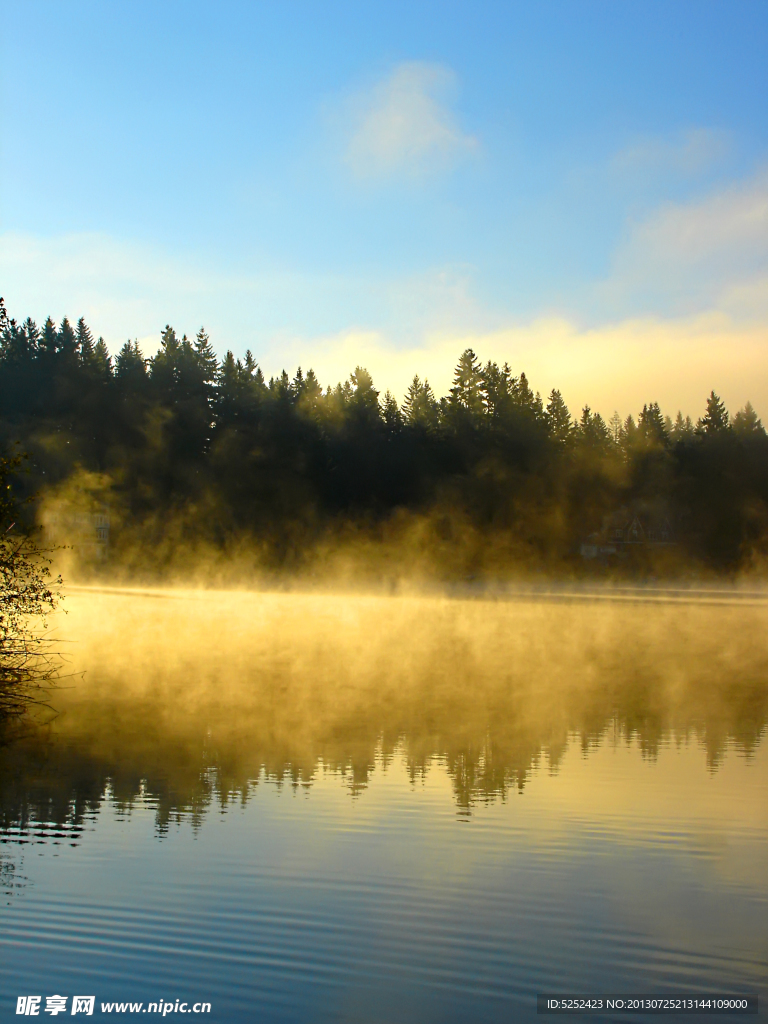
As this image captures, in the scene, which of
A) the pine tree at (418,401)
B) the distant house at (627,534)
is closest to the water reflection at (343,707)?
the distant house at (627,534)

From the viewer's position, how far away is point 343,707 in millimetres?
20125

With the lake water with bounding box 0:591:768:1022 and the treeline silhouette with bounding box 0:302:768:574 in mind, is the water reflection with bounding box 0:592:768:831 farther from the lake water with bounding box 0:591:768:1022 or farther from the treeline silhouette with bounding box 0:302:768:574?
the treeline silhouette with bounding box 0:302:768:574

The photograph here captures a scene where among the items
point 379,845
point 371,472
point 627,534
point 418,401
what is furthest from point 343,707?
point 418,401

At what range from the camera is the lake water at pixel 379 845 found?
23.7 feet

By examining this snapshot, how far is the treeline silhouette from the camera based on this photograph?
281 feet

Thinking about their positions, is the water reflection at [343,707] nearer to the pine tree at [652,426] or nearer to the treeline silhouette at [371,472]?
the treeline silhouette at [371,472]

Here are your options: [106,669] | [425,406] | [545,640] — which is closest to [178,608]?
[545,640]

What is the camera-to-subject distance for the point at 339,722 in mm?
18344

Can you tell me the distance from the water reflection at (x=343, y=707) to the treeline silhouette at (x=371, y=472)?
43.3m

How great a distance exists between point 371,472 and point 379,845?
7639cm

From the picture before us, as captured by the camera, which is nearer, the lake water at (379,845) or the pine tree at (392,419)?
the lake water at (379,845)

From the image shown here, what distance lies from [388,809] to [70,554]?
75328 mm

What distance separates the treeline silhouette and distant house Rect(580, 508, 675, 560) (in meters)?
0.35

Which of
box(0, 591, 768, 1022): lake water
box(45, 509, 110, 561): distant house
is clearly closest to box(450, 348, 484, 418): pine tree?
box(45, 509, 110, 561): distant house
